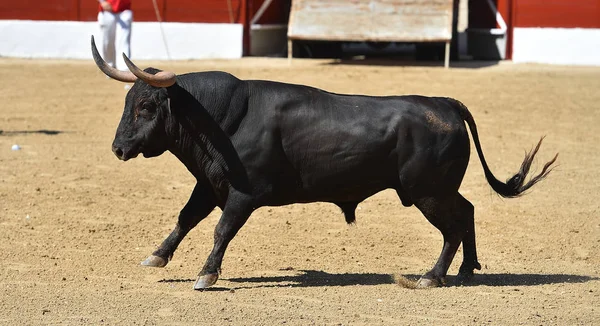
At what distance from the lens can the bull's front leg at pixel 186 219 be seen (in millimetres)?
8031

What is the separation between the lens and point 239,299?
7.18 m

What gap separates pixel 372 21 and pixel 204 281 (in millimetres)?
14838

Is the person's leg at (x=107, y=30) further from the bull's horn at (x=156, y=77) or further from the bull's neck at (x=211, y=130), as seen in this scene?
the bull's horn at (x=156, y=77)

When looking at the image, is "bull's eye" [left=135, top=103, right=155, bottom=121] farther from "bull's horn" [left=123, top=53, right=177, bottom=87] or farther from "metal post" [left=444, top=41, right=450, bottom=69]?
"metal post" [left=444, top=41, right=450, bottom=69]

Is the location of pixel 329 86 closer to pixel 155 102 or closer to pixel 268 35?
pixel 268 35

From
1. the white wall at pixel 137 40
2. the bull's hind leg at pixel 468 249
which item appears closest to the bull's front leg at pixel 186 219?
the bull's hind leg at pixel 468 249

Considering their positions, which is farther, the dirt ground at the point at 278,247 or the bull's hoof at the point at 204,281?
the bull's hoof at the point at 204,281

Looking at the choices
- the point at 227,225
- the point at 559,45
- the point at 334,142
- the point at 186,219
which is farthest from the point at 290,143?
the point at 559,45

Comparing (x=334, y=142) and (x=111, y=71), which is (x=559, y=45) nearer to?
(x=334, y=142)

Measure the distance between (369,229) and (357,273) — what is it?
5.07 ft

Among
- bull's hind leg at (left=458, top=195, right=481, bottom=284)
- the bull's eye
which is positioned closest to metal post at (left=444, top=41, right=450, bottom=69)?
bull's hind leg at (left=458, top=195, right=481, bottom=284)

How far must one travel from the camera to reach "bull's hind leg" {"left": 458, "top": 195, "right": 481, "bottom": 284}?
791 centimetres

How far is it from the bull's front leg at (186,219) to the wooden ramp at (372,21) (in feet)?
43.8

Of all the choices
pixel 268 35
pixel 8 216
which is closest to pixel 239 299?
pixel 8 216
